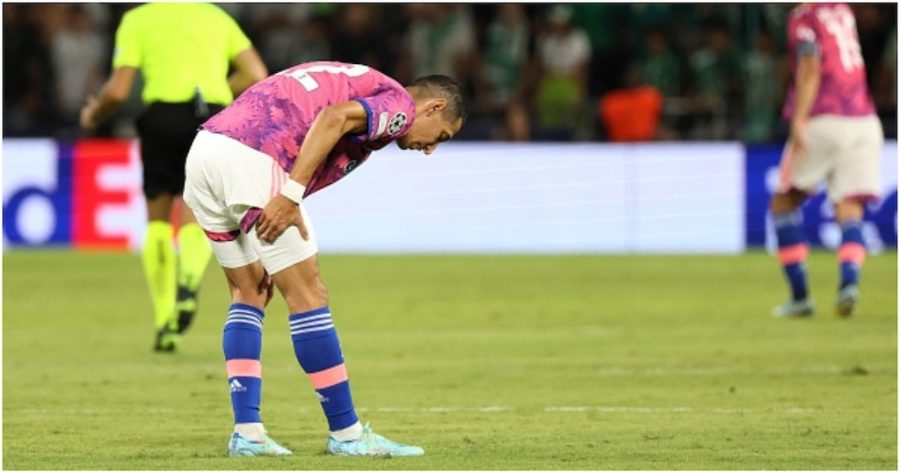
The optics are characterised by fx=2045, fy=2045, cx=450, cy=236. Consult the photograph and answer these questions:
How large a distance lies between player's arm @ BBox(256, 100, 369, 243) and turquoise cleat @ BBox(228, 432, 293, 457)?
0.80m

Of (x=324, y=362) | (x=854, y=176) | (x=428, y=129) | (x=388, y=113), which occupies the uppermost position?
(x=388, y=113)

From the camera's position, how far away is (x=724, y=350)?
38.6ft

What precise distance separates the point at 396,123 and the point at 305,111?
38 centimetres

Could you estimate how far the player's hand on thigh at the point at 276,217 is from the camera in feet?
23.9

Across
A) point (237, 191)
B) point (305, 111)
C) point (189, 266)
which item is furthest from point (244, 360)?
point (189, 266)

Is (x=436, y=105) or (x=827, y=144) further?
(x=827, y=144)

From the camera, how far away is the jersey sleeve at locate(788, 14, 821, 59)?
13.6 m

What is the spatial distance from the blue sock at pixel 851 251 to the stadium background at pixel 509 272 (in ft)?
0.96

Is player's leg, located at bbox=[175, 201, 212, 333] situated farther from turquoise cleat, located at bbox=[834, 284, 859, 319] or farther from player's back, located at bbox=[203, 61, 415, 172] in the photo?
→ turquoise cleat, located at bbox=[834, 284, 859, 319]

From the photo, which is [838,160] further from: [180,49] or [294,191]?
[294,191]

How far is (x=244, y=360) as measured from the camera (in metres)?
7.77

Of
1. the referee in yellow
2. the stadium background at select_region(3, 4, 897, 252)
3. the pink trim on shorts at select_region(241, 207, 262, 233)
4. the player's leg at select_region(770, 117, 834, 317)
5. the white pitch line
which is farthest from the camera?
the stadium background at select_region(3, 4, 897, 252)

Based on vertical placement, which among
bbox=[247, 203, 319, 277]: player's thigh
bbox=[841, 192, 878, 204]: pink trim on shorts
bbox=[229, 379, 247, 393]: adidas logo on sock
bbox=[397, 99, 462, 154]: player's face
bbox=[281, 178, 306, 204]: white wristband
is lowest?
bbox=[841, 192, 878, 204]: pink trim on shorts

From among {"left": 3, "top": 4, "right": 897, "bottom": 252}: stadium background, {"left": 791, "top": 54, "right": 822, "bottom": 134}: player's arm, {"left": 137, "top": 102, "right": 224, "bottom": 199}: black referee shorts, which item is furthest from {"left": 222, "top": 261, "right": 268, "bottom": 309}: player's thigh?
{"left": 3, "top": 4, "right": 897, "bottom": 252}: stadium background
